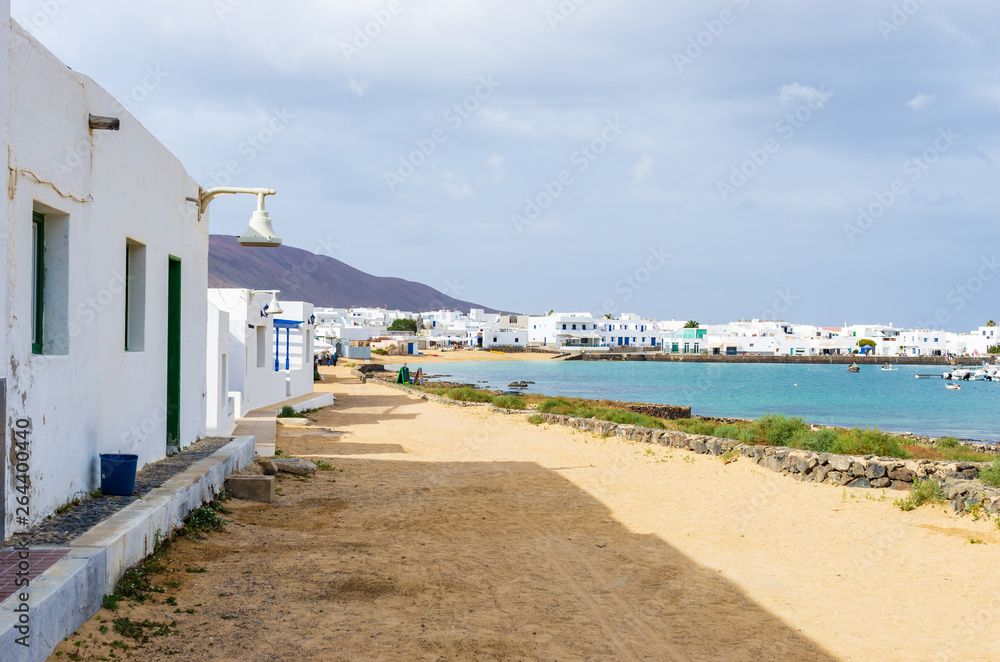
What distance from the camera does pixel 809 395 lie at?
58.6 metres

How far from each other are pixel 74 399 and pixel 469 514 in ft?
17.1

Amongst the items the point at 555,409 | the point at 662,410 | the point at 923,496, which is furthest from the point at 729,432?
the point at 662,410

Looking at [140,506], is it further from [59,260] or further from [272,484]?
[272,484]

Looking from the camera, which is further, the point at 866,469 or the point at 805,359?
the point at 805,359

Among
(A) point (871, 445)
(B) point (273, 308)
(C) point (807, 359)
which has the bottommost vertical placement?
(C) point (807, 359)

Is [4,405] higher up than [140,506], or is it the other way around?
[4,405]

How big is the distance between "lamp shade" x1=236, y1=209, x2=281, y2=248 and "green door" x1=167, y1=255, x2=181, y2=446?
1288 mm

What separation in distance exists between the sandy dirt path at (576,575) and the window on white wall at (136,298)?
236 centimetres

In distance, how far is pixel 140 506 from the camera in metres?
6.61

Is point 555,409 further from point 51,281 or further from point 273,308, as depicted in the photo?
Result: point 51,281

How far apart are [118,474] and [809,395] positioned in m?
58.9

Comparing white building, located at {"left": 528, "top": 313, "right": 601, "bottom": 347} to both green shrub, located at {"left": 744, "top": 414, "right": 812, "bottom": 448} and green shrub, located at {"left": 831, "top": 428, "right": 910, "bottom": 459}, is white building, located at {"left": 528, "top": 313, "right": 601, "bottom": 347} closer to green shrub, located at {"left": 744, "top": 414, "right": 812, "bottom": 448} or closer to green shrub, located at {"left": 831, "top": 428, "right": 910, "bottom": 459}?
green shrub, located at {"left": 744, "top": 414, "right": 812, "bottom": 448}

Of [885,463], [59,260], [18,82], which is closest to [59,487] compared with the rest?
[59,260]

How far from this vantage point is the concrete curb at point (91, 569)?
159 inches
